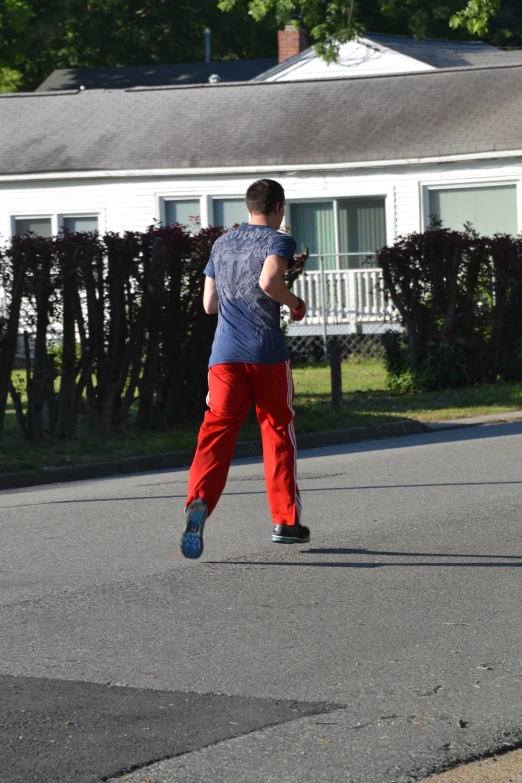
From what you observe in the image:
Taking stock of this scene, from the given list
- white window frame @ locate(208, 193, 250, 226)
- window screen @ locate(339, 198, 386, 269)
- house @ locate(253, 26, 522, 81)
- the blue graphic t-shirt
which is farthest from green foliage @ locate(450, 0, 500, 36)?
the blue graphic t-shirt

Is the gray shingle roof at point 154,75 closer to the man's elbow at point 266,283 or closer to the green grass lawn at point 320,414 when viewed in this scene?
the green grass lawn at point 320,414

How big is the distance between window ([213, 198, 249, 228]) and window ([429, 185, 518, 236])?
12.2 ft

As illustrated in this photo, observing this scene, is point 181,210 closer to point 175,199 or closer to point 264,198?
point 175,199

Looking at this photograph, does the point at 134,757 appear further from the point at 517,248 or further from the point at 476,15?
the point at 476,15

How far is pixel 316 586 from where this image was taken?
21.9 ft

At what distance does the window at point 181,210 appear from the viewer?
25828 mm

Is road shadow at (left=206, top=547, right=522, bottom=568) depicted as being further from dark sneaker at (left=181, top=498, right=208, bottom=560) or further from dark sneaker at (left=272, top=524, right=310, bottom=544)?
dark sneaker at (left=181, top=498, right=208, bottom=560)

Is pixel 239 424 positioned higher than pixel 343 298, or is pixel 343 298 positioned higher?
pixel 343 298

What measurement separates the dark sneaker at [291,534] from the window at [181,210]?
61.6ft

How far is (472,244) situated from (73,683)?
13299 millimetres

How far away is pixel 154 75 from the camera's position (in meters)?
44.8

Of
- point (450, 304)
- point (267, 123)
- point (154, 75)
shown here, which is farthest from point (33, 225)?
point (154, 75)

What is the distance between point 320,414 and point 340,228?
1120cm

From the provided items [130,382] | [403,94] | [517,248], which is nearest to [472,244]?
[517,248]
